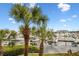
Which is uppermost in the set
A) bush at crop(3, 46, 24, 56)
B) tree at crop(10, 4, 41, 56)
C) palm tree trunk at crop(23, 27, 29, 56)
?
tree at crop(10, 4, 41, 56)

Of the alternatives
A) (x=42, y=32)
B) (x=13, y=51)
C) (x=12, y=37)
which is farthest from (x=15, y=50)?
(x=42, y=32)

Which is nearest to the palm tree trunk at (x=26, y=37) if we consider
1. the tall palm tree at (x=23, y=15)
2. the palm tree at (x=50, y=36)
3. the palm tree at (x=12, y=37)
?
the tall palm tree at (x=23, y=15)

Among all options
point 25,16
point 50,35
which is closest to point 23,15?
point 25,16

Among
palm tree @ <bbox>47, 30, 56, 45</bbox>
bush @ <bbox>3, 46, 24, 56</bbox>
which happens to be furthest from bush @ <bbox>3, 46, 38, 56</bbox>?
palm tree @ <bbox>47, 30, 56, 45</bbox>

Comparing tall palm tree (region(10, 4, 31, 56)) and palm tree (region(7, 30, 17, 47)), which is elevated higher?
tall palm tree (region(10, 4, 31, 56))

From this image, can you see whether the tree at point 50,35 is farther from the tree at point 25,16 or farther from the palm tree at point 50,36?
the tree at point 25,16

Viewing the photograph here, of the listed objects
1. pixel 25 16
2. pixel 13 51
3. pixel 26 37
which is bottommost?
pixel 13 51

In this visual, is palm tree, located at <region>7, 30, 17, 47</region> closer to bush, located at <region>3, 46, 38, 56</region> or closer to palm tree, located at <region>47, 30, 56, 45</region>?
bush, located at <region>3, 46, 38, 56</region>

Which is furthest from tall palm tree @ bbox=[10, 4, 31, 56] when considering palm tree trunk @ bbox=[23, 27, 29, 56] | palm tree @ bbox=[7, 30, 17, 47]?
palm tree @ bbox=[7, 30, 17, 47]

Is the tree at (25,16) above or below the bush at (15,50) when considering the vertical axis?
above

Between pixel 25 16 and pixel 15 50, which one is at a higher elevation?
pixel 25 16

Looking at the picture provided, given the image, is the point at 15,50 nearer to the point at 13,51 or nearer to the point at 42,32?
the point at 13,51

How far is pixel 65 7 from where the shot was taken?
2205mm

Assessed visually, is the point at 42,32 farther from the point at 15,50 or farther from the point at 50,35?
the point at 15,50
